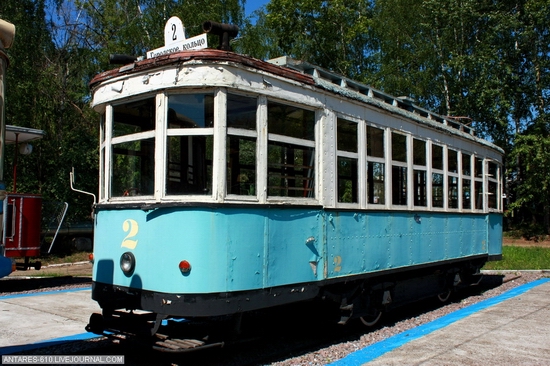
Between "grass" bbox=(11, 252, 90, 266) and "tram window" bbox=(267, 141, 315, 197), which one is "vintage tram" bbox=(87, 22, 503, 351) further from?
"grass" bbox=(11, 252, 90, 266)

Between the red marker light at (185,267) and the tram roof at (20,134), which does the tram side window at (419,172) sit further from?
the tram roof at (20,134)

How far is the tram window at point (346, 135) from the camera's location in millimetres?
6246

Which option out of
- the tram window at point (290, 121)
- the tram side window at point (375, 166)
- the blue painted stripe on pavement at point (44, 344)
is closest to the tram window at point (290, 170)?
the tram window at point (290, 121)

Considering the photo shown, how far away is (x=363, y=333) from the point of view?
6.93 metres

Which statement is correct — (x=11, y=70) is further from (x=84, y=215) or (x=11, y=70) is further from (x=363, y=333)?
(x=363, y=333)

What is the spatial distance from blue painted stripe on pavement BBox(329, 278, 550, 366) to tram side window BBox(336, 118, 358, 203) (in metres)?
1.73

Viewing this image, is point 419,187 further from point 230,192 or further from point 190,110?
point 190,110

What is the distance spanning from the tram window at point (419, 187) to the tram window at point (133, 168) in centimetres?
414

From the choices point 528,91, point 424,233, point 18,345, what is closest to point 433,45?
point 528,91

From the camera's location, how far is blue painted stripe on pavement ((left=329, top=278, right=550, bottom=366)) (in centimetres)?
563

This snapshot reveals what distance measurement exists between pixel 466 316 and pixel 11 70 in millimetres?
19441

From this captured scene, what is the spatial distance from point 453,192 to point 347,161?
3.40 metres

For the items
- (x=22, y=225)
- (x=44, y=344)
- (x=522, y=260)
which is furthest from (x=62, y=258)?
(x=522, y=260)

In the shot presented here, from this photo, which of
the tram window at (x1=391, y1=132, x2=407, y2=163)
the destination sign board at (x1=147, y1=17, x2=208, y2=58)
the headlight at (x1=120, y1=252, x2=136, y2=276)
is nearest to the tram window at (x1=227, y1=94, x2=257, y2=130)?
the destination sign board at (x1=147, y1=17, x2=208, y2=58)
